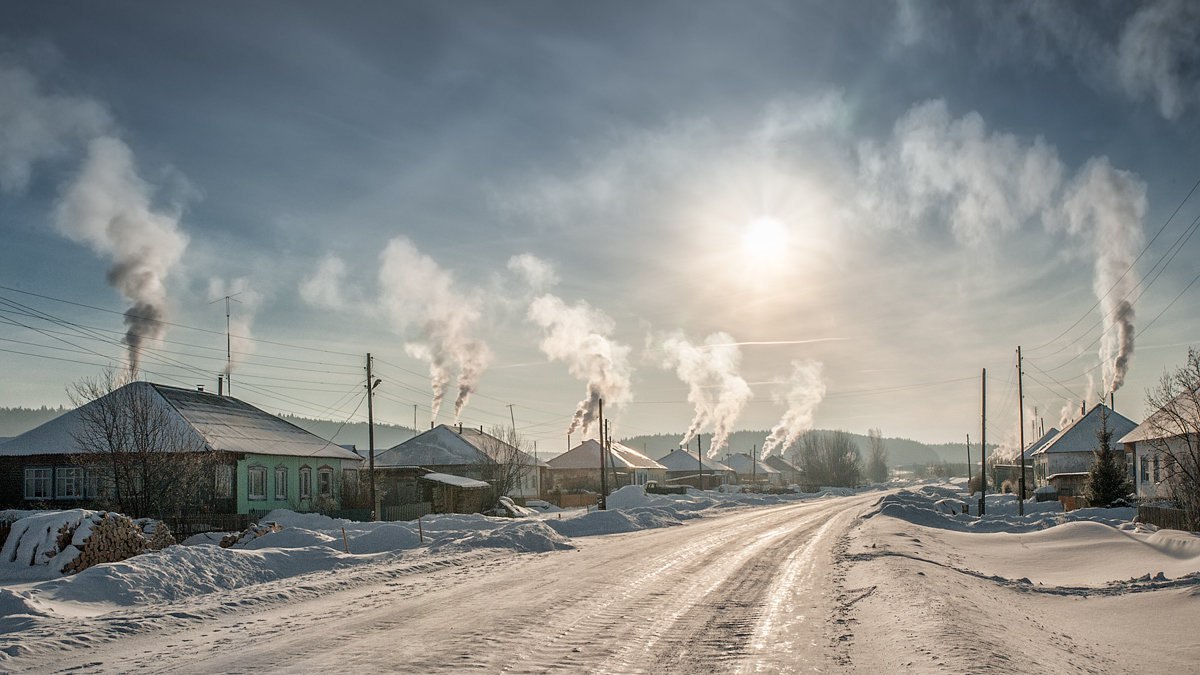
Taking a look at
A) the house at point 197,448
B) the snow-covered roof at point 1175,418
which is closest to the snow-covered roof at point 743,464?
the snow-covered roof at point 1175,418

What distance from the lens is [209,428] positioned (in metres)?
40.9

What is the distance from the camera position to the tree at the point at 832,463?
384 feet

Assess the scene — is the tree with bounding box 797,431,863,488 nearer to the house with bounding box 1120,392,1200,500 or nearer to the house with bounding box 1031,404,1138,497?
the house with bounding box 1031,404,1138,497

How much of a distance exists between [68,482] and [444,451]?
2778 cm

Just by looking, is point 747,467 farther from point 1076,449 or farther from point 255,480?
point 255,480

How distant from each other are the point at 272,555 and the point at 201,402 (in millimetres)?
28423

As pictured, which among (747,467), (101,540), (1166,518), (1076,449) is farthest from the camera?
(747,467)

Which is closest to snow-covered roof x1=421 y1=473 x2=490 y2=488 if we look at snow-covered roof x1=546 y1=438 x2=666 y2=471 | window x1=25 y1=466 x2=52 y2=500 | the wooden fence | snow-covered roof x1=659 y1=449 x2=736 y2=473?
window x1=25 y1=466 x2=52 y2=500

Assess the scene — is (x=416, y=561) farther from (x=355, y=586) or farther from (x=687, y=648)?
(x=687, y=648)

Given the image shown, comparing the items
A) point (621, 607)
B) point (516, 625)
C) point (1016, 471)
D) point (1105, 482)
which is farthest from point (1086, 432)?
point (516, 625)

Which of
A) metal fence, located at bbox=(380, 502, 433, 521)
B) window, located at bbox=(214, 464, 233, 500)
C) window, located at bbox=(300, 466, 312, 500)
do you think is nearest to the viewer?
window, located at bbox=(214, 464, 233, 500)

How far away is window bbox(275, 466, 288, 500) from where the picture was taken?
42.8 meters

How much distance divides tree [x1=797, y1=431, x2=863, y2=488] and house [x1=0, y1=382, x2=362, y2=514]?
85379mm

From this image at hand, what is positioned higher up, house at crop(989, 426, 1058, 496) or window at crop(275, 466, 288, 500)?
window at crop(275, 466, 288, 500)
